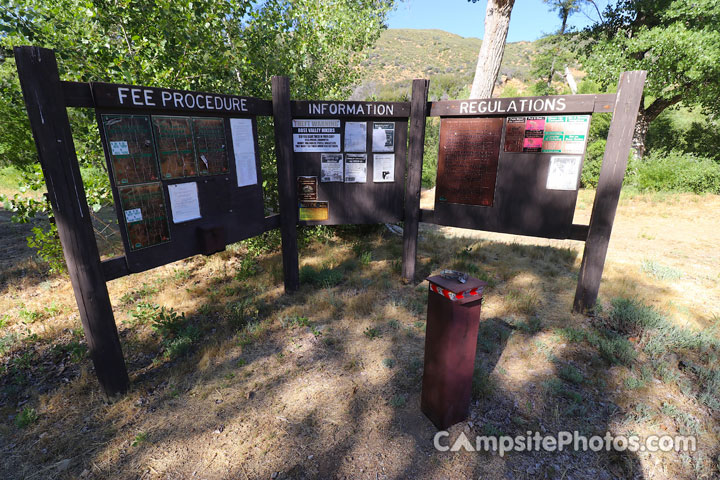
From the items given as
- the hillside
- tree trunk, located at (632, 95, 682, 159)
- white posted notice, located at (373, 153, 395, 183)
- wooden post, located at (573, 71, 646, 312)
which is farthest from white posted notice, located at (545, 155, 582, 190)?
the hillside

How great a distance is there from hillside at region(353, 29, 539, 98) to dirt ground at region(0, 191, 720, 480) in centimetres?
4480

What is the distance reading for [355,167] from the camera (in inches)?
213

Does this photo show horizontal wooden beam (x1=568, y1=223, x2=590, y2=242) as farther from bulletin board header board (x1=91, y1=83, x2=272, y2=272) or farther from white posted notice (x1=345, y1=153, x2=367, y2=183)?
bulletin board header board (x1=91, y1=83, x2=272, y2=272)

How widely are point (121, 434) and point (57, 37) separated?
4937 mm

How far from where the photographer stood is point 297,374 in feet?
12.2

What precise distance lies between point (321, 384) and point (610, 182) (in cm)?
413

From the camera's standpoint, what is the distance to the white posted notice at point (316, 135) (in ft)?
16.9

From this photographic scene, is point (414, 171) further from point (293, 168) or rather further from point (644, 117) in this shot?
point (644, 117)

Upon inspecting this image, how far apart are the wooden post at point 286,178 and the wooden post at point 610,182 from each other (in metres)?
3.98

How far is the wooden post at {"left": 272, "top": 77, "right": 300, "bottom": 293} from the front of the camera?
4828 millimetres

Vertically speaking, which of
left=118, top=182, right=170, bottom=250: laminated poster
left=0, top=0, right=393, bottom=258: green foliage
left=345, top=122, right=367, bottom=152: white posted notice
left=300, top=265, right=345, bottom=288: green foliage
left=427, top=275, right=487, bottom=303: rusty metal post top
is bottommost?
Answer: left=300, top=265, right=345, bottom=288: green foliage

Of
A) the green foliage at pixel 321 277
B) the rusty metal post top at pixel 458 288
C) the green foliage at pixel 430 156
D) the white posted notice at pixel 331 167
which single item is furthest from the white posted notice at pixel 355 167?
the green foliage at pixel 430 156

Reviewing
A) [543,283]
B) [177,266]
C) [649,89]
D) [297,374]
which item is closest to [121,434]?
[297,374]

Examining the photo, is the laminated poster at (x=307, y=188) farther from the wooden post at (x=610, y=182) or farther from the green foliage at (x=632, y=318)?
the green foliage at (x=632, y=318)
